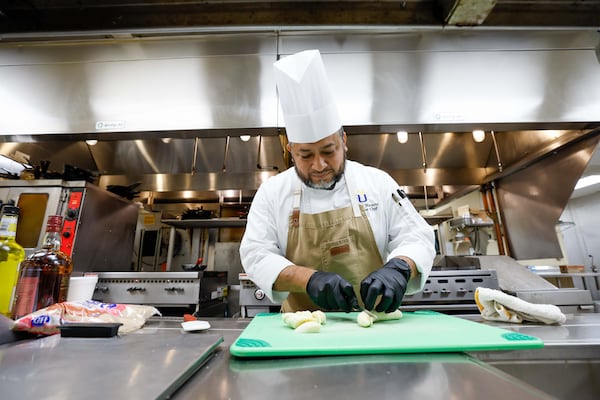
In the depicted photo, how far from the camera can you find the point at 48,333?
65 centimetres

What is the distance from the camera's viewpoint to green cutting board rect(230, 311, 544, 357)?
493mm

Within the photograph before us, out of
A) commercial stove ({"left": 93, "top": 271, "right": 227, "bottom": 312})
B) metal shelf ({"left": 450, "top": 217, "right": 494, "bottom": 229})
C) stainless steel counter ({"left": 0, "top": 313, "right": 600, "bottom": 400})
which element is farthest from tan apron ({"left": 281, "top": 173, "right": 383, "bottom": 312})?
metal shelf ({"left": 450, "top": 217, "right": 494, "bottom": 229})

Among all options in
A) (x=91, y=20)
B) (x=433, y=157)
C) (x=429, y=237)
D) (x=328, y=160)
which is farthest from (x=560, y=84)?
(x=91, y=20)

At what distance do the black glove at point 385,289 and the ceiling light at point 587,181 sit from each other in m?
2.03

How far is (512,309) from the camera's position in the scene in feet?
2.60

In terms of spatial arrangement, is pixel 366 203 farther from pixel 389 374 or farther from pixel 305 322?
pixel 389 374

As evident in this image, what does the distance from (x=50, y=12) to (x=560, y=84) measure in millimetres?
3522

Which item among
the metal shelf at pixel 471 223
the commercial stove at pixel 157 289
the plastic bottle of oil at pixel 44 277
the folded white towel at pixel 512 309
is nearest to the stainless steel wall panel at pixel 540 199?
the metal shelf at pixel 471 223

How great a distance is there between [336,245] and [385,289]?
34 cm

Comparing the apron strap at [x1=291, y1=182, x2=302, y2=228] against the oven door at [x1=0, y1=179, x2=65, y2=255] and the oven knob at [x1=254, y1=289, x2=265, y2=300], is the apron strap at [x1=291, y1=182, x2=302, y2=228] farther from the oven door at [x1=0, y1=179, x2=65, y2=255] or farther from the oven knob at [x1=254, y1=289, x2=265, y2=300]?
the oven door at [x1=0, y1=179, x2=65, y2=255]

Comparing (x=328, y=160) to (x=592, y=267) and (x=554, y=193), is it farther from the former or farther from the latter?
(x=592, y=267)

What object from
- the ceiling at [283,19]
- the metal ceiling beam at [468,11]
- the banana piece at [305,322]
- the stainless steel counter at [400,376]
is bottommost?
the stainless steel counter at [400,376]

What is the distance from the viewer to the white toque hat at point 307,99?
103cm

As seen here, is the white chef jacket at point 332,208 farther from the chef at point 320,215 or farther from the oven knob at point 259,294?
the oven knob at point 259,294
